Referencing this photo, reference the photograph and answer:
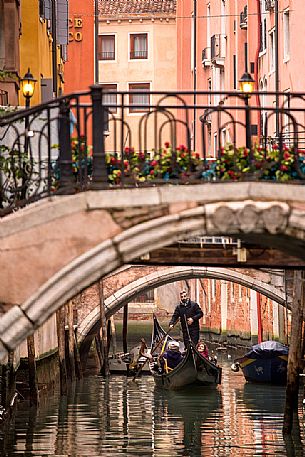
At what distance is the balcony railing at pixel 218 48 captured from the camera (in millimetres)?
26172

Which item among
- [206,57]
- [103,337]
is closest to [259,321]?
[103,337]

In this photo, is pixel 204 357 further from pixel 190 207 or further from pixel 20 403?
pixel 190 207

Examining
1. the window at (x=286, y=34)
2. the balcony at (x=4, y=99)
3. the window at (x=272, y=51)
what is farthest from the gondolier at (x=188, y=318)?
the balcony at (x=4, y=99)

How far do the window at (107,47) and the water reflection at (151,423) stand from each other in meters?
16.8

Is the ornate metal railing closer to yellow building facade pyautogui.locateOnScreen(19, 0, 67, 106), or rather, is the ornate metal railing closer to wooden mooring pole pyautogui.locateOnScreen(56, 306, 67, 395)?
yellow building facade pyautogui.locateOnScreen(19, 0, 67, 106)

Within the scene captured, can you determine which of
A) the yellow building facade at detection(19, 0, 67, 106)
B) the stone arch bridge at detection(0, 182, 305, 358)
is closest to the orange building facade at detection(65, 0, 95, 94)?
the yellow building facade at detection(19, 0, 67, 106)

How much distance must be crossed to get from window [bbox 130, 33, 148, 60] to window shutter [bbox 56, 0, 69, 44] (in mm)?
16161

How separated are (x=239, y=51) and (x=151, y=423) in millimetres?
10369

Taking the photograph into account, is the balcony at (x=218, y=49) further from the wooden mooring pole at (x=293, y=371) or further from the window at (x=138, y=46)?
the wooden mooring pole at (x=293, y=371)

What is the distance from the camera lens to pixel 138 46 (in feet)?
117

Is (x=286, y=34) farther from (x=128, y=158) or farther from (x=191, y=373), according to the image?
(x=128, y=158)

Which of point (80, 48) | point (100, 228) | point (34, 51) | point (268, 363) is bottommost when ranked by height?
point (268, 363)

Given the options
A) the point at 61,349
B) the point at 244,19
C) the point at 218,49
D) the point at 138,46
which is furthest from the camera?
the point at 138,46

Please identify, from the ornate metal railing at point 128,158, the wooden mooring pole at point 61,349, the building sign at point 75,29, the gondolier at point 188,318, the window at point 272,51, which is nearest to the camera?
the ornate metal railing at point 128,158
